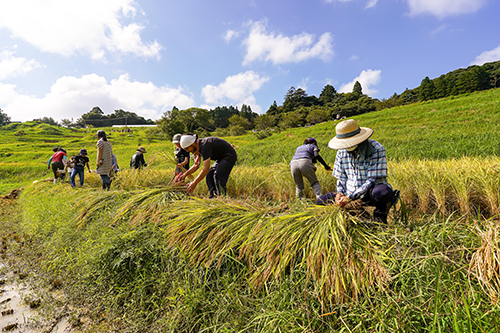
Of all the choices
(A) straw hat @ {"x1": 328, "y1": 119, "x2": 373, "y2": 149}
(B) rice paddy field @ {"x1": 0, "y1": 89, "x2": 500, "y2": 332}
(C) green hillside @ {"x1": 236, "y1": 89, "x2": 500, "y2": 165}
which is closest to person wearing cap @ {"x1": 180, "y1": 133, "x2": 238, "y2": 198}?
(B) rice paddy field @ {"x1": 0, "y1": 89, "x2": 500, "y2": 332}

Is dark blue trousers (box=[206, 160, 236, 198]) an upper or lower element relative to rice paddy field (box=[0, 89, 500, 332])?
upper

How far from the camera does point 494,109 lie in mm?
12250

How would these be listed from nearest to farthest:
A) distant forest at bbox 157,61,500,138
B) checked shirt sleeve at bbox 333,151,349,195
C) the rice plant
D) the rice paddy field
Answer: the rice plant, the rice paddy field, checked shirt sleeve at bbox 333,151,349,195, distant forest at bbox 157,61,500,138

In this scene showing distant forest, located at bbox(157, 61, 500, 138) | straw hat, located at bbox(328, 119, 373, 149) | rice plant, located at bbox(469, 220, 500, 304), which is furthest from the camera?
distant forest, located at bbox(157, 61, 500, 138)

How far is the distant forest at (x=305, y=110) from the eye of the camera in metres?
42.1

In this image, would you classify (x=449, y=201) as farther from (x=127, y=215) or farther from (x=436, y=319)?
(x=127, y=215)

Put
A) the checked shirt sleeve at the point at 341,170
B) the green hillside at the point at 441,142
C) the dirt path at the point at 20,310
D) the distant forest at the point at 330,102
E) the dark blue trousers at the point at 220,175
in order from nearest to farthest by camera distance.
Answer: the dirt path at the point at 20,310 < the checked shirt sleeve at the point at 341,170 < the dark blue trousers at the point at 220,175 < the green hillside at the point at 441,142 < the distant forest at the point at 330,102

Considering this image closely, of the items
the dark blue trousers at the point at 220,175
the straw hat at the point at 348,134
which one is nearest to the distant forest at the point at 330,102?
the dark blue trousers at the point at 220,175

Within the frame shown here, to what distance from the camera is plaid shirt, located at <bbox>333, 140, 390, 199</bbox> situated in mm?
1910

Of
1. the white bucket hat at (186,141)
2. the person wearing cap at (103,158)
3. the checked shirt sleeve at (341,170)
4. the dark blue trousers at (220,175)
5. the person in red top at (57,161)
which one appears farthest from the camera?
the person in red top at (57,161)

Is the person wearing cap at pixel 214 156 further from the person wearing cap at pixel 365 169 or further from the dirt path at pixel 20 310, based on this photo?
the dirt path at pixel 20 310

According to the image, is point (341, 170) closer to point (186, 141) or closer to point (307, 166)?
point (307, 166)

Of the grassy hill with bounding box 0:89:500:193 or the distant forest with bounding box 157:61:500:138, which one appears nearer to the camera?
the grassy hill with bounding box 0:89:500:193

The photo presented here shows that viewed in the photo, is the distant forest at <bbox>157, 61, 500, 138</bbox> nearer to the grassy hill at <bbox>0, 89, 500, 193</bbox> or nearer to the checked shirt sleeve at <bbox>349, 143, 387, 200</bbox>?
the grassy hill at <bbox>0, 89, 500, 193</bbox>
